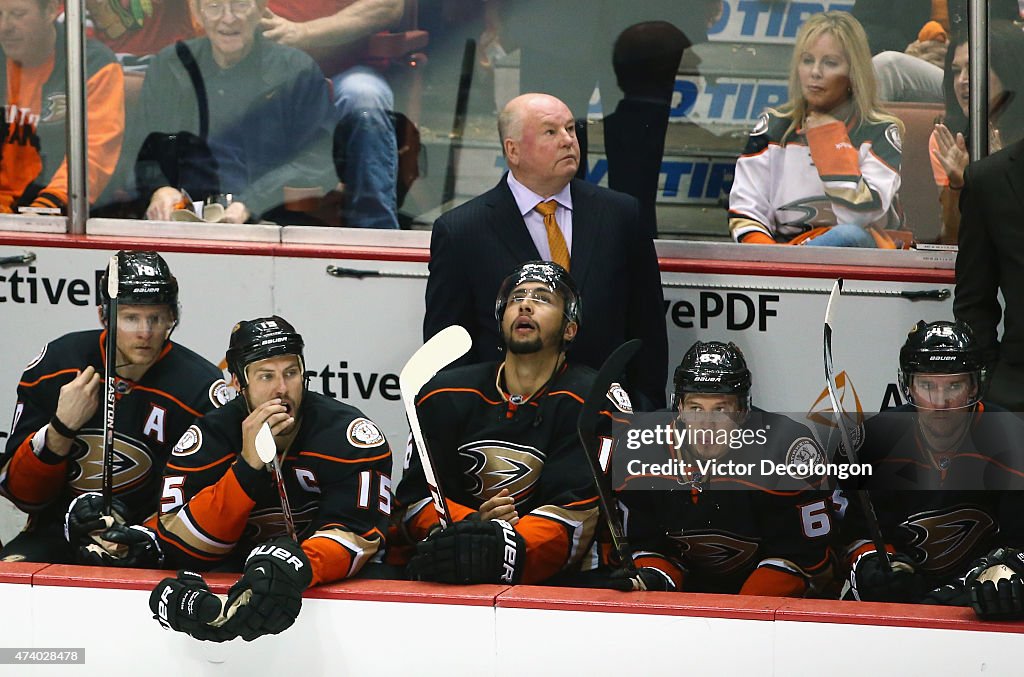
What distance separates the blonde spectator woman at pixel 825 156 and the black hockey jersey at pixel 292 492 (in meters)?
1.69

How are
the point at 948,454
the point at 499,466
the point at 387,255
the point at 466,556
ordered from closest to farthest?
the point at 466,556
the point at 948,454
the point at 499,466
the point at 387,255

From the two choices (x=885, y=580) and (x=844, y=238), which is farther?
(x=844, y=238)

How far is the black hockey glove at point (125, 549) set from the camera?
4.03 metres

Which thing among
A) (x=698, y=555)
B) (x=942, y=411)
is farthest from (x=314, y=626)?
(x=942, y=411)

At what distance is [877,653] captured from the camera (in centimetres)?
341

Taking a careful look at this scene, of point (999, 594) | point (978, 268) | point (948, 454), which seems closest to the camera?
point (999, 594)

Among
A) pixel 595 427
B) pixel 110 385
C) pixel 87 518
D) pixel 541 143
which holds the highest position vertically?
pixel 541 143

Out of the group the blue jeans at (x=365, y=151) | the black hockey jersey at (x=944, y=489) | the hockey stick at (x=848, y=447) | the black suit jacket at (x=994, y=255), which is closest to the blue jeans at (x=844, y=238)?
the black suit jacket at (x=994, y=255)

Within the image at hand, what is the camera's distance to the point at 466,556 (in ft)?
12.3

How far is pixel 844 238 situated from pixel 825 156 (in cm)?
26

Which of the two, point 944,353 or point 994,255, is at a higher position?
point 994,255

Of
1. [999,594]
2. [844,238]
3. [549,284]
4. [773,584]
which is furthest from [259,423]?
[844,238]

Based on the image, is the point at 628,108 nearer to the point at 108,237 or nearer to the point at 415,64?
the point at 415,64

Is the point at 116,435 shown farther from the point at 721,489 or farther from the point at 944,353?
the point at 944,353
